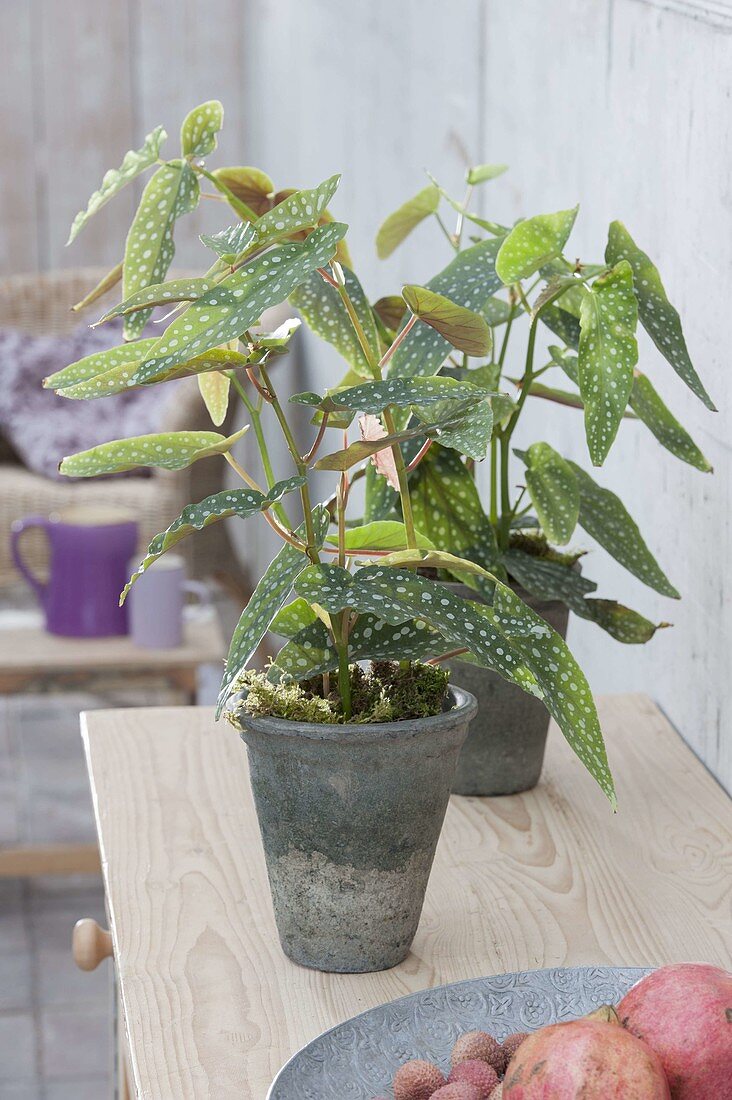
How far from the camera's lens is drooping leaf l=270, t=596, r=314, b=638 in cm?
71

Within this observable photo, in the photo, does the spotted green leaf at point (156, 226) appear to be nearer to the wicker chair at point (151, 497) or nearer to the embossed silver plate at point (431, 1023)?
the embossed silver plate at point (431, 1023)

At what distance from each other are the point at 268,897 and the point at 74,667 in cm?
134

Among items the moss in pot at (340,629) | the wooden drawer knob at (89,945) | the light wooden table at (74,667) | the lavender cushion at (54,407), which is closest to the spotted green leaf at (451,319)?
the moss in pot at (340,629)

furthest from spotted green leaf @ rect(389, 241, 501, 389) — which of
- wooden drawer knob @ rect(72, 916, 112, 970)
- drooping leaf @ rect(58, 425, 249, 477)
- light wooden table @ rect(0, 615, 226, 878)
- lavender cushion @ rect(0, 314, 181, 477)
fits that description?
lavender cushion @ rect(0, 314, 181, 477)

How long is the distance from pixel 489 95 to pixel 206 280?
39.3 inches

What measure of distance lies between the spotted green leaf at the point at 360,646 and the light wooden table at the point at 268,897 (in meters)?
0.15

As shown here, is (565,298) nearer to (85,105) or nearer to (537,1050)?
(537,1050)

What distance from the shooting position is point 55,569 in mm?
2109

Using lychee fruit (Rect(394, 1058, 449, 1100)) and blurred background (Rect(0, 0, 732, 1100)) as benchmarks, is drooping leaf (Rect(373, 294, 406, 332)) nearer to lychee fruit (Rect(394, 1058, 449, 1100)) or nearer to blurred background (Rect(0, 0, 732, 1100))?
blurred background (Rect(0, 0, 732, 1100))

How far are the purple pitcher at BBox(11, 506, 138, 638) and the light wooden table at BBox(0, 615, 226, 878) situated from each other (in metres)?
0.03

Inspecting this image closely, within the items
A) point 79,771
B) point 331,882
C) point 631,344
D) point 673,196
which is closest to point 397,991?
point 331,882

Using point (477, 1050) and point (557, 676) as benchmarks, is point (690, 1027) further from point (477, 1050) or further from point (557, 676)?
point (557, 676)

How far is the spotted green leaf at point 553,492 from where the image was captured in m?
0.83

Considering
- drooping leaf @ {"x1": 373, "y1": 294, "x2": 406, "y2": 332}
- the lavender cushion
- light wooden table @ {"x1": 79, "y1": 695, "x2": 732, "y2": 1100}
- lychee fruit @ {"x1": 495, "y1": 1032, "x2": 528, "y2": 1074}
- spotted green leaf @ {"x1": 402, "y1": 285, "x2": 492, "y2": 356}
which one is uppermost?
spotted green leaf @ {"x1": 402, "y1": 285, "x2": 492, "y2": 356}
